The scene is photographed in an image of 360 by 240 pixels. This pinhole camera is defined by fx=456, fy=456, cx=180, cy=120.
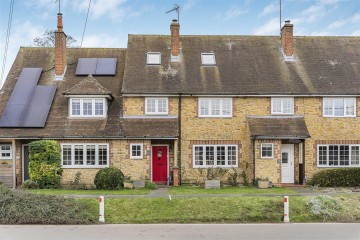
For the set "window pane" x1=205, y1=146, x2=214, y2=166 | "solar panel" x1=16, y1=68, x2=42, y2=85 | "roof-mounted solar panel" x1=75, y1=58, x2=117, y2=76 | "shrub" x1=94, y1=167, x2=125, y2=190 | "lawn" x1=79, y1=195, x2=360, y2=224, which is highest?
"roof-mounted solar panel" x1=75, y1=58, x2=117, y2=76

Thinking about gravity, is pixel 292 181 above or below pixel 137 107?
below

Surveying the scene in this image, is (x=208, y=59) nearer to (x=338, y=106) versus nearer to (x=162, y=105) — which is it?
(x=162, y=105)

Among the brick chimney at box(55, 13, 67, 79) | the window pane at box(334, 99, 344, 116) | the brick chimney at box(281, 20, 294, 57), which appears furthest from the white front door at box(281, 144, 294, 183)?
the brick chimney at box(55, 13, 67, 79)

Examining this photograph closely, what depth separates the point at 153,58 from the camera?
29.5 metres

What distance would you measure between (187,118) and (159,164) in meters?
3.15

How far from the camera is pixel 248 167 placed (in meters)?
26.1

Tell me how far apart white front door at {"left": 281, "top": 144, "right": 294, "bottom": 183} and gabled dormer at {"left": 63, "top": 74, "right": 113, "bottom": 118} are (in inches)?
423

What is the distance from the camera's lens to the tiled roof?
27031 mm

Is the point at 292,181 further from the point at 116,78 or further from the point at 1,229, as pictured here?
the point at 1,229

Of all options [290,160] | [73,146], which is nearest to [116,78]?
[73,146]

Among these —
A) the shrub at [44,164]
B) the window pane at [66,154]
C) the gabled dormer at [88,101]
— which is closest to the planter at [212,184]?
the gabled dormer at [88,101]

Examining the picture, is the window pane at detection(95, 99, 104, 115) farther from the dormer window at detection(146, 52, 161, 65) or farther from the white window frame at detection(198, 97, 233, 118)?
the white window frame at detection(198, 97, 233, 118)

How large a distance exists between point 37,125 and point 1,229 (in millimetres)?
11689

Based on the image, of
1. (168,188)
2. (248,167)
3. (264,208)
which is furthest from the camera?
(248,167)
